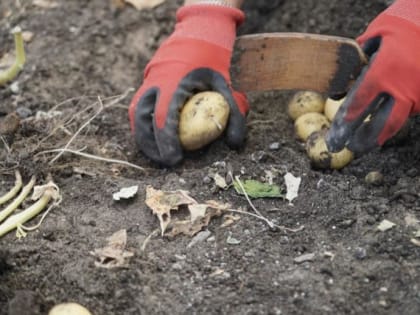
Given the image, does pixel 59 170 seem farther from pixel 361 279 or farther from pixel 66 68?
pixel 361 279

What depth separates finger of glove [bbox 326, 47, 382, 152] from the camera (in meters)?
2.07

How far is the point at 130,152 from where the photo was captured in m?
2.57

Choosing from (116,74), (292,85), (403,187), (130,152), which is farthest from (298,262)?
(116,74)

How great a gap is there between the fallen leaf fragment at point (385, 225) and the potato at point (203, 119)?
0.60m

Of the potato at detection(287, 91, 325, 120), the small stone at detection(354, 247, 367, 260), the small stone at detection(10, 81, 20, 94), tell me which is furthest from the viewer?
the small stone at detection(10, 81, 20, 94)

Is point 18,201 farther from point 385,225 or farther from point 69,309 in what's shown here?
point 385,225

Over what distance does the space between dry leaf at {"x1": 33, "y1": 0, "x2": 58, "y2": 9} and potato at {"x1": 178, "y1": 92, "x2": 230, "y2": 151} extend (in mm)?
1256

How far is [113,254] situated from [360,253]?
67cm

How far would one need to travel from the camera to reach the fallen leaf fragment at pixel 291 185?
221 centimetres

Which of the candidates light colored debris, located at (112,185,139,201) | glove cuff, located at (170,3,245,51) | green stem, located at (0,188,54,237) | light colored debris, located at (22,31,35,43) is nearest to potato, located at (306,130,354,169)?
→ glove cuff, located at (170,3,245,51)

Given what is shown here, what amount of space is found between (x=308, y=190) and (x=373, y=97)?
0.35m

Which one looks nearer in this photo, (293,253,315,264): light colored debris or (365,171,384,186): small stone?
(293,253,315,264): light colored debris

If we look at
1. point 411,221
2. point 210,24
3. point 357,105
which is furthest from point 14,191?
point 411,221

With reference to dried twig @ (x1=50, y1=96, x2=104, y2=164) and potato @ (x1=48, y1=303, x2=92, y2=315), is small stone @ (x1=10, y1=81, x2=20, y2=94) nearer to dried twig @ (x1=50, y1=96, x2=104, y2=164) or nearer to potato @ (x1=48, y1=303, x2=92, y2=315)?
dried twig @ (x1=50, y1=96, x2=104, y2=164)
